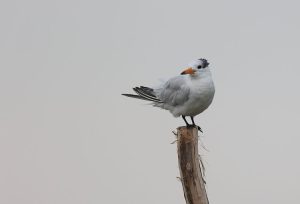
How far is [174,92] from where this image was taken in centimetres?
815

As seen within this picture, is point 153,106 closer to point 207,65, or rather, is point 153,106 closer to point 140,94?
point 140,94

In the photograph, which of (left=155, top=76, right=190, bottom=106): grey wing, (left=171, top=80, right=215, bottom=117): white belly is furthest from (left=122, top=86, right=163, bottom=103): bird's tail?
(left=171, top=80, right=215, bottom=117): white belly

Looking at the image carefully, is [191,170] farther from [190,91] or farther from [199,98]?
[190,91]

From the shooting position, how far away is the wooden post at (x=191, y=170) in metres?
7.45

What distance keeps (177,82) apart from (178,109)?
39cm

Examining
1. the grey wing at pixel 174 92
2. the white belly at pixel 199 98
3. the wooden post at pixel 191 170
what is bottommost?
the wooden post at pixel 191 170

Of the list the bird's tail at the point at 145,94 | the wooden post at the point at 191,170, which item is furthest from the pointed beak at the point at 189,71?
the bird's tail at the point at 145,94

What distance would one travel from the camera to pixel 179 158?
7570 millimetres

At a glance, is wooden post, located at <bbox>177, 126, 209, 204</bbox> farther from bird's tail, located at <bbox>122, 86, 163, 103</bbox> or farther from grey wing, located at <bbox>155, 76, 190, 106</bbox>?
bird's tail, located at <bbox>122, 86, 163, 103</bbox>

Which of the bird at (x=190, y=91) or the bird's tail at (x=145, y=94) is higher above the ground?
the bird's tail at (x=145, y=94)

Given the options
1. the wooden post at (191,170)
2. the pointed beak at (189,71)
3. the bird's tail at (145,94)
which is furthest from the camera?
the bird's tail at (145,94)

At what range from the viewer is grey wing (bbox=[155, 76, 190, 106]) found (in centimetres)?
790

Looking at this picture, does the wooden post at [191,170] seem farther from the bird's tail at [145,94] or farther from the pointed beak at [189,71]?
the bird's tail at [145,94]

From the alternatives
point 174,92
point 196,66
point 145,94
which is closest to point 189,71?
point 196,66
